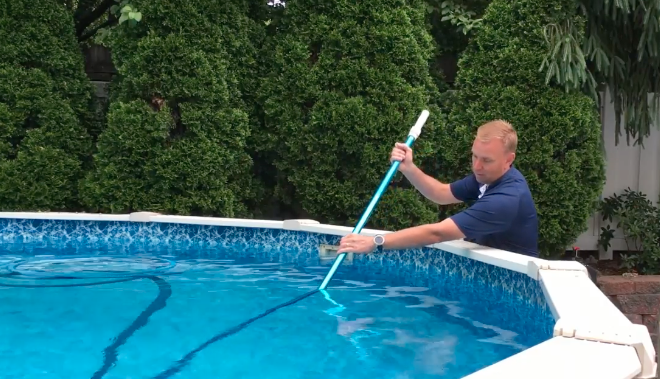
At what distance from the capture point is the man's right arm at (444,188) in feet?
12.7

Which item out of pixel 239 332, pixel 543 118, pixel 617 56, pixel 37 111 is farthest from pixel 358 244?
pixel 37 111

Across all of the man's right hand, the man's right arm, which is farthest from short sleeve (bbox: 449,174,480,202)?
the man's right hand

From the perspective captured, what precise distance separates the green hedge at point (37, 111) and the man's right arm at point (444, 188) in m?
4.24

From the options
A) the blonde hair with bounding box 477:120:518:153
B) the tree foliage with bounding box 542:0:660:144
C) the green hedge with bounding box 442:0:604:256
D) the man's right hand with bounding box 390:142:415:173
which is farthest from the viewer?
the green hedge with bounding box 442:0:604:256

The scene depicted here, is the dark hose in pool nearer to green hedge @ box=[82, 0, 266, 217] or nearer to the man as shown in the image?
the man

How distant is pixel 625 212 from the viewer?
6.07 metres

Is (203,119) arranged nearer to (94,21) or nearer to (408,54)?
(408,54)

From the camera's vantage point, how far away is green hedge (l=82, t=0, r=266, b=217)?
A: 20.8 feet

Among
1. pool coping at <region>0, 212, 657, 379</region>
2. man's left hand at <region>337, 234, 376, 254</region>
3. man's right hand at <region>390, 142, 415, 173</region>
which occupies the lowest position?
pool coping at <region>0, 212, 657, 379</region>

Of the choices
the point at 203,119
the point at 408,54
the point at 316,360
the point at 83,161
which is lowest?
the point at 316,360

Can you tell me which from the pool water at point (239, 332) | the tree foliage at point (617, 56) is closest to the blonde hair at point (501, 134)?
the pool water at point (239, 332)

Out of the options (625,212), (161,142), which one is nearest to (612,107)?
(625,212)

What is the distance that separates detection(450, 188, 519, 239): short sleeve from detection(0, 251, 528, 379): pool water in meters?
0.48

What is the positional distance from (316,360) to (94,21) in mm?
7273
